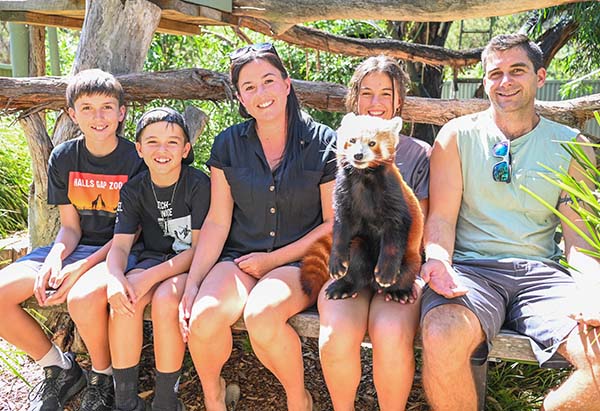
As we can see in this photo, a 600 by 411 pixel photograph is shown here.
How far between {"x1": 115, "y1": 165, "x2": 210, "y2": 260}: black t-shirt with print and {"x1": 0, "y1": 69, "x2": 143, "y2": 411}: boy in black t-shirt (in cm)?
16

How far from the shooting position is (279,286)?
2.52 meters

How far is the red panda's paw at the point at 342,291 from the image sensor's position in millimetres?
2420

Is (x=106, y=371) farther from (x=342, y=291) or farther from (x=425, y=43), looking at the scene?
(x=425, y=43)

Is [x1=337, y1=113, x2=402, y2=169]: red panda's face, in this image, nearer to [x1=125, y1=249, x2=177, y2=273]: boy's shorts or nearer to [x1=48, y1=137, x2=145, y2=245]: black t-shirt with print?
[x1=125, y1=249, x2=177, y2=273]: boy's shorts

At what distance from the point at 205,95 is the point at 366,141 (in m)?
1.55

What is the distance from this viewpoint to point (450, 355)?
85.6 inches

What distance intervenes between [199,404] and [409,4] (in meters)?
2.36

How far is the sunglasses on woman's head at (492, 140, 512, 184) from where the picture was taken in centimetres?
265

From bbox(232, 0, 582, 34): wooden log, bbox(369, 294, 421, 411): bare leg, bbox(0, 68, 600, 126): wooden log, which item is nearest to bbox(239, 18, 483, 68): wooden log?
bbox(232, 0, 582, 34): wooden log

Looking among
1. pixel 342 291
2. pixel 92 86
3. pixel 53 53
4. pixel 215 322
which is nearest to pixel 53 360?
pixel 215 322

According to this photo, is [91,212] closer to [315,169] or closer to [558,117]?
[315,169]

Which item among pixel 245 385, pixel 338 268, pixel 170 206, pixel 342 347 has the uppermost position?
pixel 170 206

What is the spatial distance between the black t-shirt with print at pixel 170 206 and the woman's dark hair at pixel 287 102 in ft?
1.34

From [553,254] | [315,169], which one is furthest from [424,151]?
[553,254]
